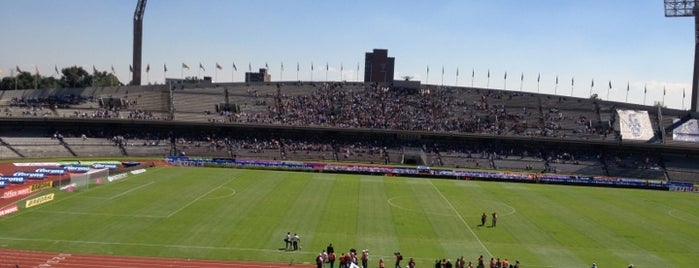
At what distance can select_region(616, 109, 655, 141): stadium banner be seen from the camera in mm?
91688

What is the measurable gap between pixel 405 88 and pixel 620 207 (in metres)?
63.2

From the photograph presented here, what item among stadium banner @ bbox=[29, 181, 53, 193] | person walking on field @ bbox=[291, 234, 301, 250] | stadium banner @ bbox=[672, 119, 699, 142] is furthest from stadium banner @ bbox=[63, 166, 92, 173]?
stadium banner @ bbox=[672, 119, 699, 142]

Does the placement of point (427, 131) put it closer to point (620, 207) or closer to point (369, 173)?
point (369, 173)

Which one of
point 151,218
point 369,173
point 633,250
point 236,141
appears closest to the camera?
point 633,250

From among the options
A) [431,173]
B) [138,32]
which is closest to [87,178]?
[431,173]

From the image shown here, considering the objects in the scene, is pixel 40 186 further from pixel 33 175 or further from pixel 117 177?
pixel 117 177

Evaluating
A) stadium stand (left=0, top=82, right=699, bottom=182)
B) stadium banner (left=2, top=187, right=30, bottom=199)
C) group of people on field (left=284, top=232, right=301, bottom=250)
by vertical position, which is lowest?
group of people on field (left=284, top=232, right=301, bottom=250)

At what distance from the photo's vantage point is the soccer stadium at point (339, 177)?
1305 inches

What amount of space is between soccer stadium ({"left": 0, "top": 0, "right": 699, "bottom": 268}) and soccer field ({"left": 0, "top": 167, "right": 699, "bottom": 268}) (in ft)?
0.66

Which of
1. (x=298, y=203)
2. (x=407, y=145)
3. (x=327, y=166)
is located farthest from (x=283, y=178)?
(x=407, y=145)

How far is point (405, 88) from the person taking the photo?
112375 millimetres

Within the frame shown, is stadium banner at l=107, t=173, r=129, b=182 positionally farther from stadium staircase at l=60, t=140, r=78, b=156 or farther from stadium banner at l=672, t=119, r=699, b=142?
stadium banner at l=672, t=119, r=699, b=142

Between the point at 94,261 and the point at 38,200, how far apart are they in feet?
53.2

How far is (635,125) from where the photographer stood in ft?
310
